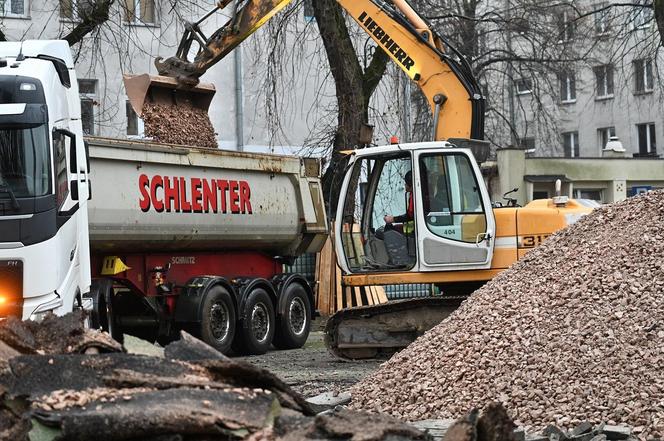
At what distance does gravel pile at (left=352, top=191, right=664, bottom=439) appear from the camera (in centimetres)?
906

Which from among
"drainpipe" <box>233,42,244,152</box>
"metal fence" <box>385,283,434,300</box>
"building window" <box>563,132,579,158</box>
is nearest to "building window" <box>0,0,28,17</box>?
"drainpipe" <box>233,42,244,152</box>

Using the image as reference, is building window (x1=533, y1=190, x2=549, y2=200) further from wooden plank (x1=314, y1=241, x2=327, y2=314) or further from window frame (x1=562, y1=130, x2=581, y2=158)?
wooden plank (x1=314, y1=241, x2=327, y2=314)

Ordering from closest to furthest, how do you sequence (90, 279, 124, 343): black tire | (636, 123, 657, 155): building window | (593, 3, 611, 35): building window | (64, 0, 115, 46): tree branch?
1. (90, 279, 124, 343): black tire
2. (64, 0, 115, 46): tree branch
3. (593, 3, 611, 35): building window
4. (636, 123, 657, 155): building window

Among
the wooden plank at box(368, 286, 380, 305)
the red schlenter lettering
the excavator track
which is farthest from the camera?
the wooden plank at box(368, 286, 380, 305)

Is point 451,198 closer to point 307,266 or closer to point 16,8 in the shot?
point 307,266

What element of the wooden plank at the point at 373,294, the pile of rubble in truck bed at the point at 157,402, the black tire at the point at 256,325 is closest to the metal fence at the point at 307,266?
the wooden plank at the point at 373,294

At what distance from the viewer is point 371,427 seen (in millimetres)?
6105

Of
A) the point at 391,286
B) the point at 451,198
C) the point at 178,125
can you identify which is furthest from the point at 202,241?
the point at 391,286

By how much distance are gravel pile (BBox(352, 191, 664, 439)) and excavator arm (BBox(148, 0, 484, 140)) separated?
409cm

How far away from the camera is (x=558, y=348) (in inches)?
383

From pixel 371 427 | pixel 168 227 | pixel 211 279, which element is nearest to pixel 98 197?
pixel 168 227

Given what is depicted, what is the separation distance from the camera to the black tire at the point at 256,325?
1678 cm

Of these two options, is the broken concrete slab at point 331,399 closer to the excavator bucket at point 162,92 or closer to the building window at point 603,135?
the excavator bucket at point 162,92

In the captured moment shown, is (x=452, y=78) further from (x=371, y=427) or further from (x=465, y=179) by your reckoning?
(x=371, y=427)
